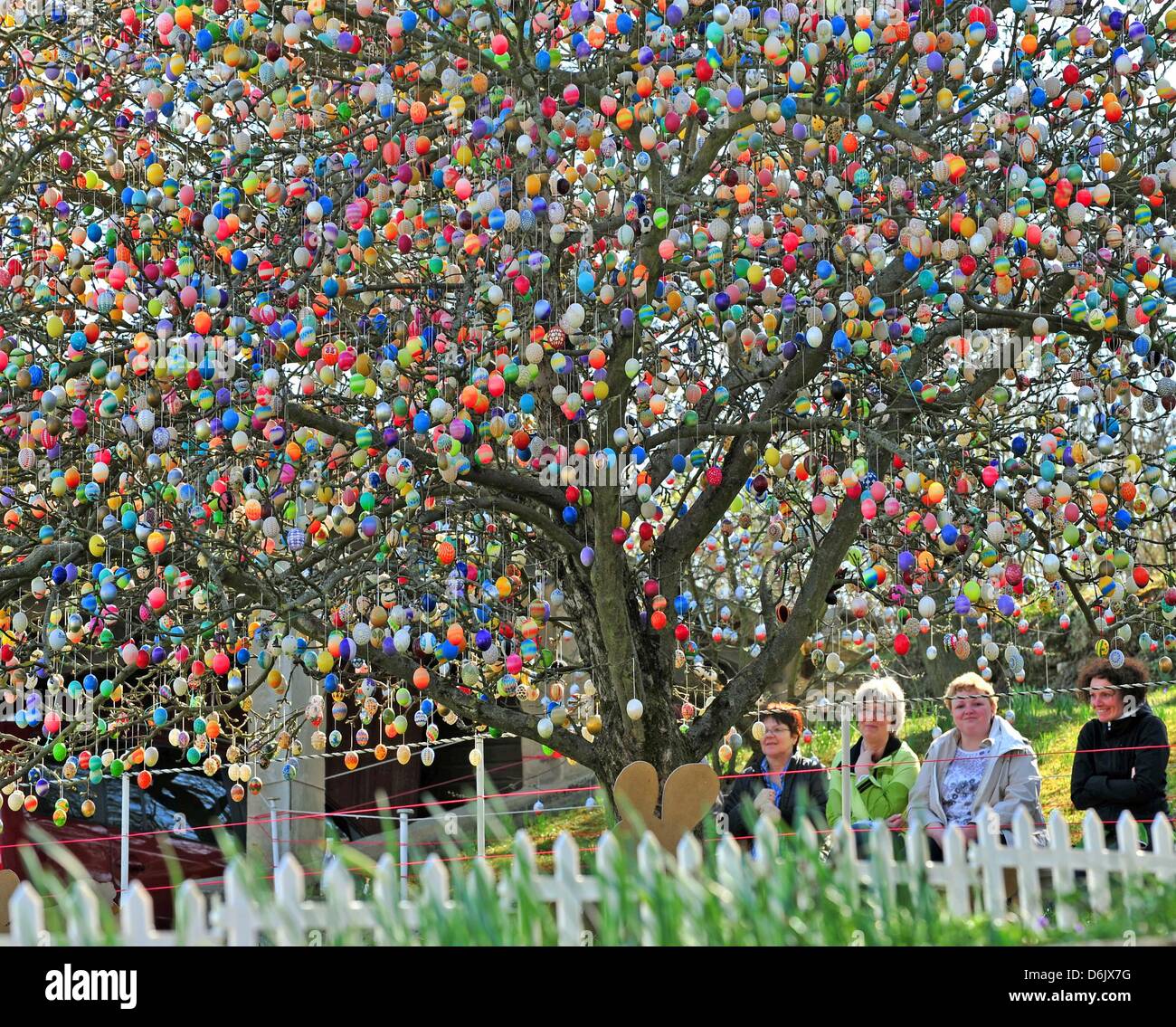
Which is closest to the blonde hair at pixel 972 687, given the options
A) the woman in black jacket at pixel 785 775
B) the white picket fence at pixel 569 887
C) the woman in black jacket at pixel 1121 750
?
the woman in black jacket at pixel 1121 750

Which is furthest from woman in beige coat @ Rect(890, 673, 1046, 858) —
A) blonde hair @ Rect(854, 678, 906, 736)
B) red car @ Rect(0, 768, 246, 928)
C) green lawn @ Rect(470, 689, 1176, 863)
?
red car @ Rect(0, 768, 246, 928)

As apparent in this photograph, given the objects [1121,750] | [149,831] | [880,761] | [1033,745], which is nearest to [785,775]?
[880,761]

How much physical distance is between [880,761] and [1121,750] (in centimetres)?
90

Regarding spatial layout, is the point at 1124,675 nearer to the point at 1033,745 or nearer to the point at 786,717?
the point at 786,717

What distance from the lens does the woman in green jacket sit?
6055 millimetres

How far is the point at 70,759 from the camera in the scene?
6.80 m

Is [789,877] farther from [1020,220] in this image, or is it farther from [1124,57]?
[1124,57]

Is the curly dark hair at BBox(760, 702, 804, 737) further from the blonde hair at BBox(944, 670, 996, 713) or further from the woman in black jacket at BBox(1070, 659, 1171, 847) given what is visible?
the woman in black jacket at BBox(1070, 659, 1171, 847)

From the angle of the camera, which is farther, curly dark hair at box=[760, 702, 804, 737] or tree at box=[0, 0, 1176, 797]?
curly dark hair at box=[760, 702, 804, 737]

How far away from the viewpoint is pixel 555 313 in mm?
5832

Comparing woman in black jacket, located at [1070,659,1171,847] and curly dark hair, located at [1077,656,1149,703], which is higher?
curly dark hair, located at [1077,656,1149,703]

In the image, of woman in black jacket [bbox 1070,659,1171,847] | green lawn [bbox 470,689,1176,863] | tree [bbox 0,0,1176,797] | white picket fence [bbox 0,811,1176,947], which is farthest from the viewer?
green lawn [bbox 470,689,1176,863]

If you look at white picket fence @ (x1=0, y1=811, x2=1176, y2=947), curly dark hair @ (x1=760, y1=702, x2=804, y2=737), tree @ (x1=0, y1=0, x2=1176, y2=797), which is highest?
tree @ (x1=0, y1=0, x2=1176, y2=797)

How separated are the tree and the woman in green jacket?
506 millimetres
